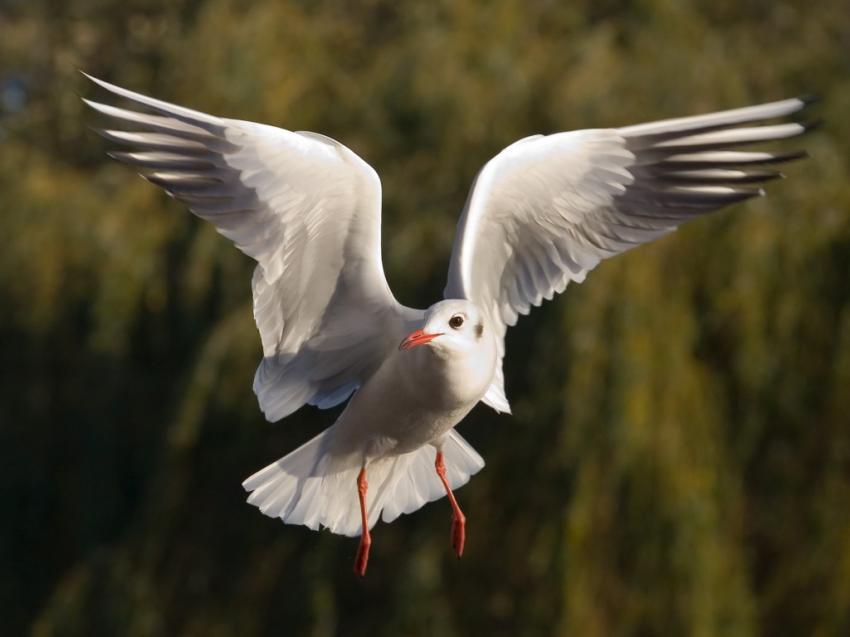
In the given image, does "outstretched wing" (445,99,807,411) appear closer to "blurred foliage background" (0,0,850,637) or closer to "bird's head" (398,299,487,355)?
"bird's head" (398,299,487,355)

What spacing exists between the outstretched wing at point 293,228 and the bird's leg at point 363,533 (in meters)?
0.22

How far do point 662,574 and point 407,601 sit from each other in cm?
89

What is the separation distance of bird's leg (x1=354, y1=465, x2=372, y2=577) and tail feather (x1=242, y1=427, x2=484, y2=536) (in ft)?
0.10

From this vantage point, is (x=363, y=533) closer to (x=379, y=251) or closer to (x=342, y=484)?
(x=342, y=484)

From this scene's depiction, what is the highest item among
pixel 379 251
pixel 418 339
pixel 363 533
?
pixel 379 251

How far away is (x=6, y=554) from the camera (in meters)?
7.45

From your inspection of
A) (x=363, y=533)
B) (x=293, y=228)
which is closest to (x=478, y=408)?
(x=363, y=533)

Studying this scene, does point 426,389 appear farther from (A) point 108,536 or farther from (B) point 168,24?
(B) point 168,24

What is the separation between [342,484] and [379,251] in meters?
0.63

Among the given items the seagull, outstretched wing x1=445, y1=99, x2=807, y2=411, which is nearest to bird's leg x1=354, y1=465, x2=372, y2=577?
the seagull

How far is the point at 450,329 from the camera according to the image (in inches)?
153

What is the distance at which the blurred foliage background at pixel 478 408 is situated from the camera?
6129mm

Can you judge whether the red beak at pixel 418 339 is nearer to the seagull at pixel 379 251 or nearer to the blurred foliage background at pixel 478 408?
the seagull at pixel 379 251

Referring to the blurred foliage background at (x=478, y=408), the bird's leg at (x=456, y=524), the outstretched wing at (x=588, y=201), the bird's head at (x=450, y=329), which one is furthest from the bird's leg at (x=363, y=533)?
the blurred foliage background at (x=478, y=408)
